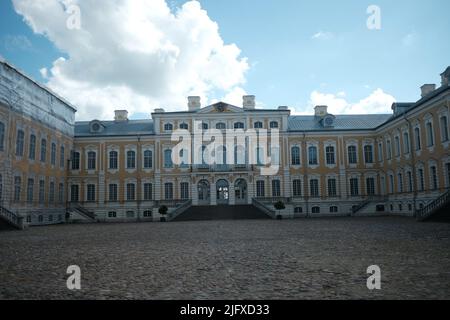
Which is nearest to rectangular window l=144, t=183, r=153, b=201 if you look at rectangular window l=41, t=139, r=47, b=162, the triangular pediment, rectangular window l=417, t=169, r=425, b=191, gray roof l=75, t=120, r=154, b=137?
gray roof l=75, t=120, r=154, b=137

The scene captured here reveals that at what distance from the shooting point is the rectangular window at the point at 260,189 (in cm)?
3759

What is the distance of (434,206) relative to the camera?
22.1 meters

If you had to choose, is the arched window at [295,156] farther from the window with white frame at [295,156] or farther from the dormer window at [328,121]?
the dormer window at [328,121]

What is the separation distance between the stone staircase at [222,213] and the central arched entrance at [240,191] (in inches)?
108

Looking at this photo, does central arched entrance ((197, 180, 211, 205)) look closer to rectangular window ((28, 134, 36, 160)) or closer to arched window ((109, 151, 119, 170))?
arched window ((109, 151, 119, 170))

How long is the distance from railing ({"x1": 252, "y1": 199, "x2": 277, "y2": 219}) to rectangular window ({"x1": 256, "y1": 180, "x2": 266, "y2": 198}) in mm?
1948

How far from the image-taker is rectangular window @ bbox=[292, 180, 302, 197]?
Answer: 37.6 m

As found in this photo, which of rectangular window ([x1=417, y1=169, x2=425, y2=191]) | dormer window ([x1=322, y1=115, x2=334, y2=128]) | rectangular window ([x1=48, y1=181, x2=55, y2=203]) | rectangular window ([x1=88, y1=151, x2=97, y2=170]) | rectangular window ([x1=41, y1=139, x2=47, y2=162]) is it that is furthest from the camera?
dormer window ([x1=322, y1=115, x2=334, y2=128])

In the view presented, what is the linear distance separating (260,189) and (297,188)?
152 inches

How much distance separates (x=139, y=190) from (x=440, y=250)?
103 feet

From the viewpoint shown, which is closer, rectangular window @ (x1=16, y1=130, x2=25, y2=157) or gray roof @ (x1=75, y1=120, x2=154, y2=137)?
rectangular window @ (x1=16, y1=130, x2=25, y2=157)

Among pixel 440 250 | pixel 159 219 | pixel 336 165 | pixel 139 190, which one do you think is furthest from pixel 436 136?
pixel 139 190

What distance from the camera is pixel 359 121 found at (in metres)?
40.3
